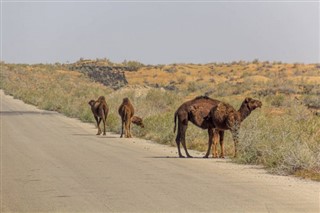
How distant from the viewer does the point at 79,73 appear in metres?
110

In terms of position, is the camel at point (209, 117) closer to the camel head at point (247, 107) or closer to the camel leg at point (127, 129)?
the camel head at point (247, 107)

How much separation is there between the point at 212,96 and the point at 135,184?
130 ft

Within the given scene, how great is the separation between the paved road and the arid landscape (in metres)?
0.91

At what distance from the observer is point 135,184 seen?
12.6 m

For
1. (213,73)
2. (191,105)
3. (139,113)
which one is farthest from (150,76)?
(191,105)

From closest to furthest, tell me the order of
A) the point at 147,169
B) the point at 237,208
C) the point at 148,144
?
the point at 237,208, the point at 147,169, the point at 148,144

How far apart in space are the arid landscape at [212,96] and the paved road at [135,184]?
0.91 metres

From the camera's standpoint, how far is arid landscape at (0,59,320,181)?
53.2 ft

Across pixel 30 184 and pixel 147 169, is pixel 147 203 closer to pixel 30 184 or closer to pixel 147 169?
pixel 30 184

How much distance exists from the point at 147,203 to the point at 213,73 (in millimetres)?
83023

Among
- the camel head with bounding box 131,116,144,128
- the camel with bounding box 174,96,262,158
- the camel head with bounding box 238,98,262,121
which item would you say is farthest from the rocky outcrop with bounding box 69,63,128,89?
the camel with bounding box 174,96,262,158

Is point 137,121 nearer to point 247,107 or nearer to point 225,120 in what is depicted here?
point 247,107

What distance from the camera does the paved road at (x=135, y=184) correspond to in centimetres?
1035

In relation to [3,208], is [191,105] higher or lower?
higher
